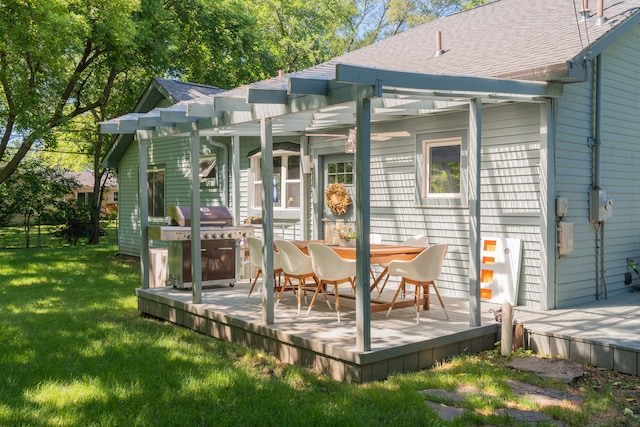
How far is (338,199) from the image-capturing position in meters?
9.86

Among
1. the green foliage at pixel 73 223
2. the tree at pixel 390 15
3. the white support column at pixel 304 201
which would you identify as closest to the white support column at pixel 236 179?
the white support column at pixel 304 201

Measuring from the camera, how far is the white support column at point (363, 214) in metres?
4.90

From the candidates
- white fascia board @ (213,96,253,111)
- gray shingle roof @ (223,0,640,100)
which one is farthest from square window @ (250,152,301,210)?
white fascia board @ (213,96,253,111)

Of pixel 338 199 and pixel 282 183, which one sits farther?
pixel 282 183

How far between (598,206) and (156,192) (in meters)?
11.4

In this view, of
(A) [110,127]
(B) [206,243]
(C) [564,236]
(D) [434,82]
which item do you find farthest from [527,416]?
(A) [110,127]

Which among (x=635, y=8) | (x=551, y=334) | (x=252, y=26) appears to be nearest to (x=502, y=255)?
(x=551, y=334)

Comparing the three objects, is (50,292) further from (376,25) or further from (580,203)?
(376,25)

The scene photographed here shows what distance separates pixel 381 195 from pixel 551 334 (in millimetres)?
3912

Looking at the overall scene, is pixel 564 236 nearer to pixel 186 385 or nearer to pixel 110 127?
pixel 186 385

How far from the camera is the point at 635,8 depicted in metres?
7.50

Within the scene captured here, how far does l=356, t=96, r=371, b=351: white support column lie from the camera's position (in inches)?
193

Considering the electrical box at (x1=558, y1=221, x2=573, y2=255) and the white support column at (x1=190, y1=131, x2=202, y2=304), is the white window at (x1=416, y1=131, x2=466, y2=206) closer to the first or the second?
the electrical box at (x1=558, y1=221, x2=573, y2=255)

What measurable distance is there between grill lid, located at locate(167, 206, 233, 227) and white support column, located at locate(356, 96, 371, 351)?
13.4ft
